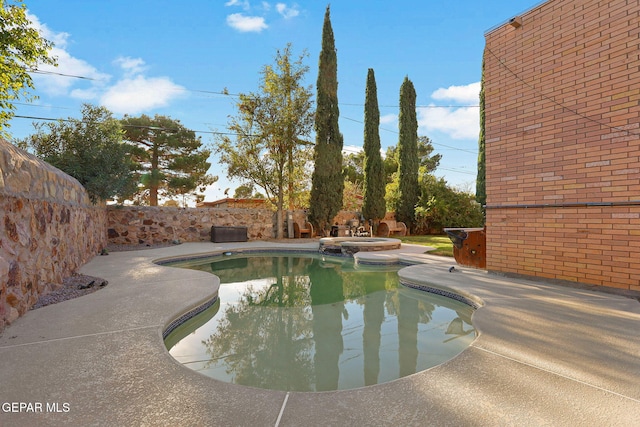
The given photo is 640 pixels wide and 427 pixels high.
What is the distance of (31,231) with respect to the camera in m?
3.80

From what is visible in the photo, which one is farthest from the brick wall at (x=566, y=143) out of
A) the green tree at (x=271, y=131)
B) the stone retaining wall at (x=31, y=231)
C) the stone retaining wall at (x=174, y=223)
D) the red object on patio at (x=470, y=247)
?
the stone retaining wall at (x=174, y=223)

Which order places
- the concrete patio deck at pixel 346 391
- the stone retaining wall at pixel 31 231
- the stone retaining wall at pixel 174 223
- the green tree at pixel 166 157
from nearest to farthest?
1. the concrete patio deck at pixel 346 391
2. the stone retaining wall at pixel 31 231
3. the stone retaining wall at pixel 174 223
4. the green tree at pixel 166 157

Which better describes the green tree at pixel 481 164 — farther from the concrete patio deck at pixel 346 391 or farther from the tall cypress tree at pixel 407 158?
the concrete patio deck at pixel 346 391

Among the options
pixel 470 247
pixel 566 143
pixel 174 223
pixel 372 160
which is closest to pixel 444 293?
pixel 470 247

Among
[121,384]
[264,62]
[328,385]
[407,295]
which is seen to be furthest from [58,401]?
[264,62]

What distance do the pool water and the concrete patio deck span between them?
0.44 meters

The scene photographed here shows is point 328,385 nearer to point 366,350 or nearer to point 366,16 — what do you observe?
point 366,350

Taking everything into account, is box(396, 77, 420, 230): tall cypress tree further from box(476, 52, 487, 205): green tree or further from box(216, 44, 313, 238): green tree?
box(216, 44, 313, 238): green tree

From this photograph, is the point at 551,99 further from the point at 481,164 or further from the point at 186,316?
the point at 481,164

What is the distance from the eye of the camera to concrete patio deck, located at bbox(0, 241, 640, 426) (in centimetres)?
161

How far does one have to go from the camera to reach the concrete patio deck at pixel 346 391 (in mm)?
1612

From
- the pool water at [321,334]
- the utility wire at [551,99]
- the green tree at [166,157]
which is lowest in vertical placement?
the pool water at [321,334]

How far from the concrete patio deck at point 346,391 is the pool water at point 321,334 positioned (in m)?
0.44

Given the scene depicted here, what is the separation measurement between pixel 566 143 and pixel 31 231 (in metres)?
7.12
